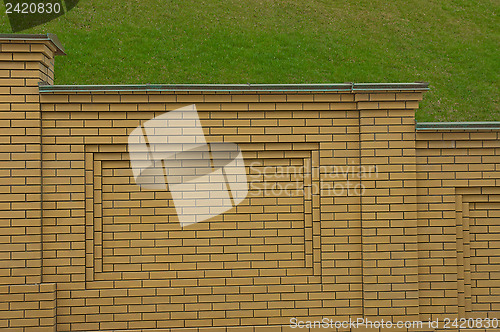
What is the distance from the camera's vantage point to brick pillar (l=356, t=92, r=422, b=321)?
13.1 ft

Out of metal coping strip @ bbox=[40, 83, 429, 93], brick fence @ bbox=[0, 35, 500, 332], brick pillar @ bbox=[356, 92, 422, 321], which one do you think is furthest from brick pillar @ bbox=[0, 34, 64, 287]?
brick pillar @ bbox=[356, 92, 422, 321]

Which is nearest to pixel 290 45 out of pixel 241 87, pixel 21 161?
pixel 241 87

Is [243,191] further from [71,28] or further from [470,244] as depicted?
[71,28]

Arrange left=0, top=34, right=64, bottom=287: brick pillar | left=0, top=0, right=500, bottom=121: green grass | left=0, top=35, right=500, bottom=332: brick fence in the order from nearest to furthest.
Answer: left=0, top=34, right=64, bottom=287: brick pillar
left=0, top=35, right=500, bottom=332: brick fence
left=0, top=0, right=500, bottom=121: green grass

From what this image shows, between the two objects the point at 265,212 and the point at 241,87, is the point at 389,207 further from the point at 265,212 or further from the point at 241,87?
the point at 241,87

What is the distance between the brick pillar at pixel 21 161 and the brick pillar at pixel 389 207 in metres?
3.04

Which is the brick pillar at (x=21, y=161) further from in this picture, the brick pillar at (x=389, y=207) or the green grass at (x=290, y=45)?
the green grass at (x=290, y=45)

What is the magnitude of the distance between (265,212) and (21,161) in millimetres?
2322

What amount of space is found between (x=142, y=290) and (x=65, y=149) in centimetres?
152

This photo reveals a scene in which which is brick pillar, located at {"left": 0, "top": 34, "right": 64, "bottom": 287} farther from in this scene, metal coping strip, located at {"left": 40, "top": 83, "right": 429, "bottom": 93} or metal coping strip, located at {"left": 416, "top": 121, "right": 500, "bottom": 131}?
metal coping strip, located at {"left": 416, "top": 121, "right": 500, "bottom": 131}

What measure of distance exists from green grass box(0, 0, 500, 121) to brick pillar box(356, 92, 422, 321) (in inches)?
318

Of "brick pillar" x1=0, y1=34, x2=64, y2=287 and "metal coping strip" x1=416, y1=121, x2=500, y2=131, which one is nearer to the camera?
"brick pillar" x1=0, y1=34, x2=64, y2=287

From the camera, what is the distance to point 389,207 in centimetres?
404

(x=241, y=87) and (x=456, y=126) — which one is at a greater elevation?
(x=241, y=87)
